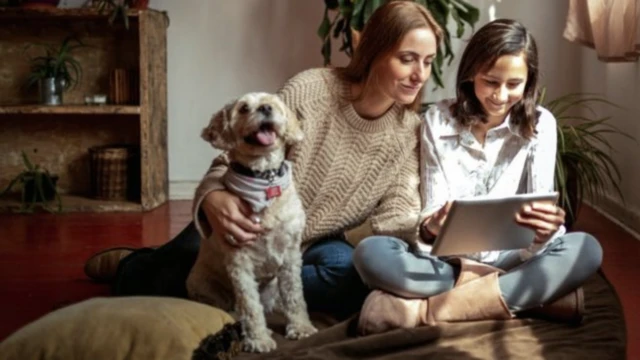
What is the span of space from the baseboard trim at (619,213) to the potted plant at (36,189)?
8.42 feet

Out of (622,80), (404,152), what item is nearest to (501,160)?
(404,152)

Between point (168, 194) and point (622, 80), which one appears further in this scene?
point (168, 194)

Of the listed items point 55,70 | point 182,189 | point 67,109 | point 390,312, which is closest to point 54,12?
point 55,70

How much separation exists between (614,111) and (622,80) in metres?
0.17

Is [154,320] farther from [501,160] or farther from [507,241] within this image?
[501,160]

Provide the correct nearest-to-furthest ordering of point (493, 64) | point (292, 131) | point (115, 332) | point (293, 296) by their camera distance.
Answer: point (115, 332)
point (292, 131)
point (293, 296)
point (493, 64)

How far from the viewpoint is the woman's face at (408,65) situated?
2.02 m

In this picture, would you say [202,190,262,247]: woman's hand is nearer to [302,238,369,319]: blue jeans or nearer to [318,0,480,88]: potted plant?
[302,238,369,319]: blue jeans

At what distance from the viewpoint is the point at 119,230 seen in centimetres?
370

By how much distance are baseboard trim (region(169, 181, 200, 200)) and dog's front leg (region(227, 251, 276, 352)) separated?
269 centimetres

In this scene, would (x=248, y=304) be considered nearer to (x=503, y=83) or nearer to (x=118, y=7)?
(x=503, y=83)

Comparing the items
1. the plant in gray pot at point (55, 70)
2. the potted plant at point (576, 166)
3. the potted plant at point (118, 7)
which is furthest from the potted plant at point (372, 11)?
the plant in gray pot at point (55, 70)

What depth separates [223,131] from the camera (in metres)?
1.83

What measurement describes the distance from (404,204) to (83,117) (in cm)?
278
